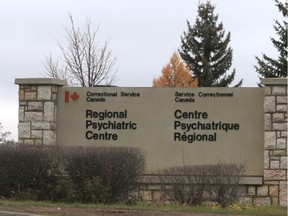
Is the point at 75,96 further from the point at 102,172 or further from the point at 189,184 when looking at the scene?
the point at 189,184

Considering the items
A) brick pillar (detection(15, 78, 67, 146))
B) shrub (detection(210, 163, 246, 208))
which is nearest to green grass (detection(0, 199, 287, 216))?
shrub (detection(210, 163, 246, 208))

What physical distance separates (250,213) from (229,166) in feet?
5.89

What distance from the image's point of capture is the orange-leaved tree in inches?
1976

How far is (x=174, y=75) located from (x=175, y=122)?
119ft

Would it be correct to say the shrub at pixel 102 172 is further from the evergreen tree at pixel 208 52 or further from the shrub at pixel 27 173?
the evergreen tree at pixel 208 52

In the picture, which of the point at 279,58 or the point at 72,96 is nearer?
the point at 72,96

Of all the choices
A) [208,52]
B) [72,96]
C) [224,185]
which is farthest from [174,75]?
[224,185]

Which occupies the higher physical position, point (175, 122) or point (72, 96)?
point (72, 96)

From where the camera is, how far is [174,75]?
5172cm

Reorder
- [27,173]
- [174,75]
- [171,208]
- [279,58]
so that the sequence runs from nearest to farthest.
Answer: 1. [171,208]
2. [27,173]
3. [279,58]
4. [174,75]

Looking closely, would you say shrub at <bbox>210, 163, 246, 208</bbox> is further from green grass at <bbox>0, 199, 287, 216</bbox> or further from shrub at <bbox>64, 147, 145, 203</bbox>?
shrub at <bbox>64, 147, 145, 203</bbox>

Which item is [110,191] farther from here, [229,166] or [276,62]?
[276,62]

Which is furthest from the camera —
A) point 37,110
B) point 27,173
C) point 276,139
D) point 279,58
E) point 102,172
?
point 279,58

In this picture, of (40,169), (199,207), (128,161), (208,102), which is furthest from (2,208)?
(208,102)
